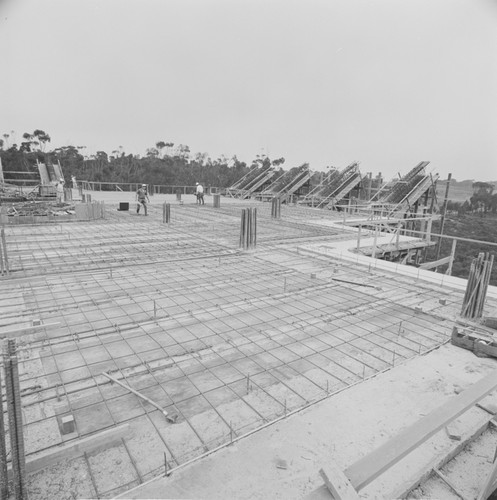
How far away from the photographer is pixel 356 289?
554cm

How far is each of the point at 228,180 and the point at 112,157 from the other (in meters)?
13.0

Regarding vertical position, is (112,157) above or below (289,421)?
above

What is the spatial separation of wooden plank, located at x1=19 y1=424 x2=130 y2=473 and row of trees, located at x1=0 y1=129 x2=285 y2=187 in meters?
31.4

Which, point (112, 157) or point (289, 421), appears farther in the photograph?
point (112, 157)

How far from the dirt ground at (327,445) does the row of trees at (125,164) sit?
103 ft

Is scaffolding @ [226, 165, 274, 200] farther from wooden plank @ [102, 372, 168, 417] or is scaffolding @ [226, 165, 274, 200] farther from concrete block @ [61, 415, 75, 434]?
concrete block @ [61, 415, 75, 434]

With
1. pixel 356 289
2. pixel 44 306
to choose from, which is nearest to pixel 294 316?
pixel 356 289

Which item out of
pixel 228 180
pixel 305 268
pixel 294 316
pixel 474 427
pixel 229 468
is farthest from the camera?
pixel 228 180

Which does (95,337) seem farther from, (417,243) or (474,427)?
(417,243)

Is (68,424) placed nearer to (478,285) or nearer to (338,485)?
(338,485)

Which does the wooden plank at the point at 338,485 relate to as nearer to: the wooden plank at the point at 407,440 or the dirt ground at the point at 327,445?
the wooden plank at the point at 407,440

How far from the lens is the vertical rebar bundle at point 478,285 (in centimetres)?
438

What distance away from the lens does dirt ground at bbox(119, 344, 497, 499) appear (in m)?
2.03

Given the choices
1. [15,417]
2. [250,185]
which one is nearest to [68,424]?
[15,417]
